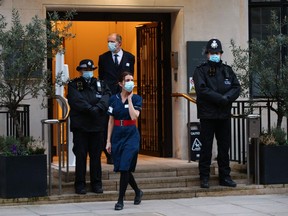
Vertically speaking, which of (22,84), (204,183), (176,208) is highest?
(22,84)

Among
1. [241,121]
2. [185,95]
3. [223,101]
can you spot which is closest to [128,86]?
[223,101]

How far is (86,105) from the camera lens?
11750 mm

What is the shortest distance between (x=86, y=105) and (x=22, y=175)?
1.36 metres

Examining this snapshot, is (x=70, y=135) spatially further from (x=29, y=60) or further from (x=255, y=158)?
(x=255, y=158)

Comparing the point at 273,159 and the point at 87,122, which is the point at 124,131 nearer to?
the point at 87,122

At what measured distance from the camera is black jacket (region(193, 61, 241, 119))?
1220cm

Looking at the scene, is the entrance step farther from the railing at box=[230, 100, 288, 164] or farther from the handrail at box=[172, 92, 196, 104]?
the handrail at box=[172, 92, 196, 104]

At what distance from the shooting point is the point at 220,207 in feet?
37.7

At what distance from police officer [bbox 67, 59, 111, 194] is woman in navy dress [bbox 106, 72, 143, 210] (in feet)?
2.34

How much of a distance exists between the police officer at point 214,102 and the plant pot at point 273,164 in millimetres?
589

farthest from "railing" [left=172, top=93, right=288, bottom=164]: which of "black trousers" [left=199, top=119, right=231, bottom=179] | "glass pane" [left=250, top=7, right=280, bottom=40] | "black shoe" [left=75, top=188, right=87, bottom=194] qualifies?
"black shoe" [left=75, top=188, right=87, bottom=194]

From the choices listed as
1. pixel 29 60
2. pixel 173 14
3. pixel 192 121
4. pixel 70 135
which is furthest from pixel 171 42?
pixel 29 60

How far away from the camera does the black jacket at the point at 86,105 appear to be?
11797 millimetres

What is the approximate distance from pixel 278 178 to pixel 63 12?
4.75 meters
